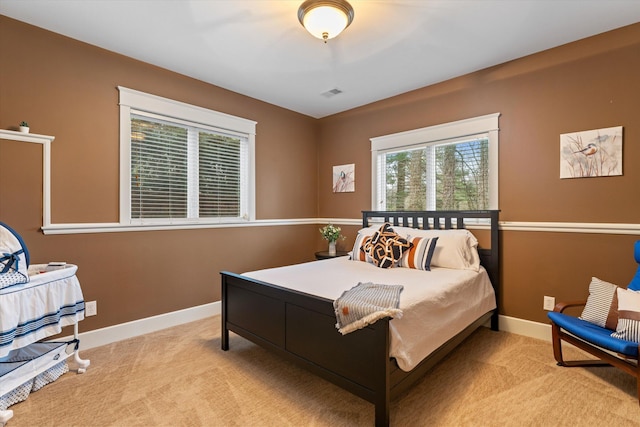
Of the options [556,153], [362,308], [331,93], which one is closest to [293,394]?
[362,308]

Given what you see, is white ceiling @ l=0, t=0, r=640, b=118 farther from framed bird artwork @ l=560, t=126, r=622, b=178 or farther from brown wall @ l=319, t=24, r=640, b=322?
framed bird artwork @ l=560, t=126, r=622, b=178

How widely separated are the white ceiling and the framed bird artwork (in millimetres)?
836

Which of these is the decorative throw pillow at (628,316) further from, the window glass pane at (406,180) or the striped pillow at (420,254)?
the window glass pane at (406,180)

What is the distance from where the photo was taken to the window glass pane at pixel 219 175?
11.8 feet

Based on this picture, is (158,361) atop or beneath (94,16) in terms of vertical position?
beneath

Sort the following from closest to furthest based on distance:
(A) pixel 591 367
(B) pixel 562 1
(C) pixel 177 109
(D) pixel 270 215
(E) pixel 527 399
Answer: (E) pixel 527 399 < (B) pixel 562 1 < (A) pixel 591 367 < (C) pixel 177 109 < (D) pixel 270 215

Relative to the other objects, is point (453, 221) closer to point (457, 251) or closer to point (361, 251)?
point (457, 251)

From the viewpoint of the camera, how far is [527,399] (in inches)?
77.5

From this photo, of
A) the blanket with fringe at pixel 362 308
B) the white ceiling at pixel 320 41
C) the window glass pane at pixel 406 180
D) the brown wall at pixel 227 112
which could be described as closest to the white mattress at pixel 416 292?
the blanket with fringe at pixel 362 308

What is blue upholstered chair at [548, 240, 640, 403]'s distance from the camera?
1.90 m

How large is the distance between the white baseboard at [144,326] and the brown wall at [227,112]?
0.08 meters

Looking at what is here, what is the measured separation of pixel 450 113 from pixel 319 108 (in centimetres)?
179

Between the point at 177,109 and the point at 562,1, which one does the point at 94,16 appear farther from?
the point at 562,1

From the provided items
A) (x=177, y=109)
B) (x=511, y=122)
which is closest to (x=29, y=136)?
(x=177, y=109)
